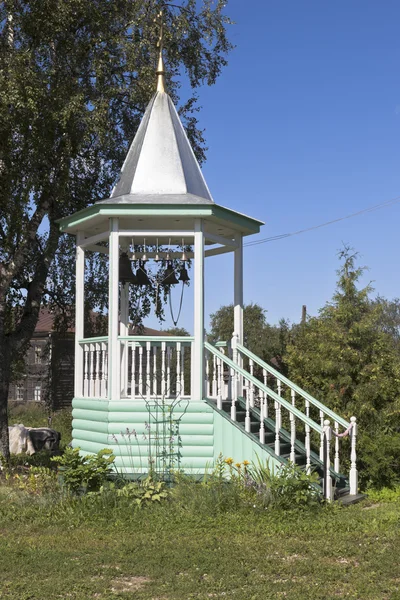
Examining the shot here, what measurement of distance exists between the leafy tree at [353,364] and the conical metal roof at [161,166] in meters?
2.91

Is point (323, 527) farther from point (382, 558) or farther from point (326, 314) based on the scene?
point (326, 314)

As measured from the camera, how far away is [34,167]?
13.0 metres

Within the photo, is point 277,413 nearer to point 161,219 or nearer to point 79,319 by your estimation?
point 161,219

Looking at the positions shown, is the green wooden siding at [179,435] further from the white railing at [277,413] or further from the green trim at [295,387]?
the green trim at [295,387]

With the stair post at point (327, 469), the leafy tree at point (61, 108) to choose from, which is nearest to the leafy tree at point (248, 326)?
the leafy tree at point (61, 108)

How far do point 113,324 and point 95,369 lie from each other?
45.5 inches

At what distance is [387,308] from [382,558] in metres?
54.4

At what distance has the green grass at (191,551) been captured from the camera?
617cm

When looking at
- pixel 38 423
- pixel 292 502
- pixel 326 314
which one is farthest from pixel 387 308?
pixel 292 502

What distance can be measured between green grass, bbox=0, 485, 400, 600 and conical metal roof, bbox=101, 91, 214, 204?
4.20 m

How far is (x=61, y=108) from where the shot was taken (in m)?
12.7

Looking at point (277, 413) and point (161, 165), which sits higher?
point (161, 165)

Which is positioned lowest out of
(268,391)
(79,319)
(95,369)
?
(268,391)

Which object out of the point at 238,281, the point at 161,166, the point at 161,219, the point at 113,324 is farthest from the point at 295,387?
the point at 161,166
